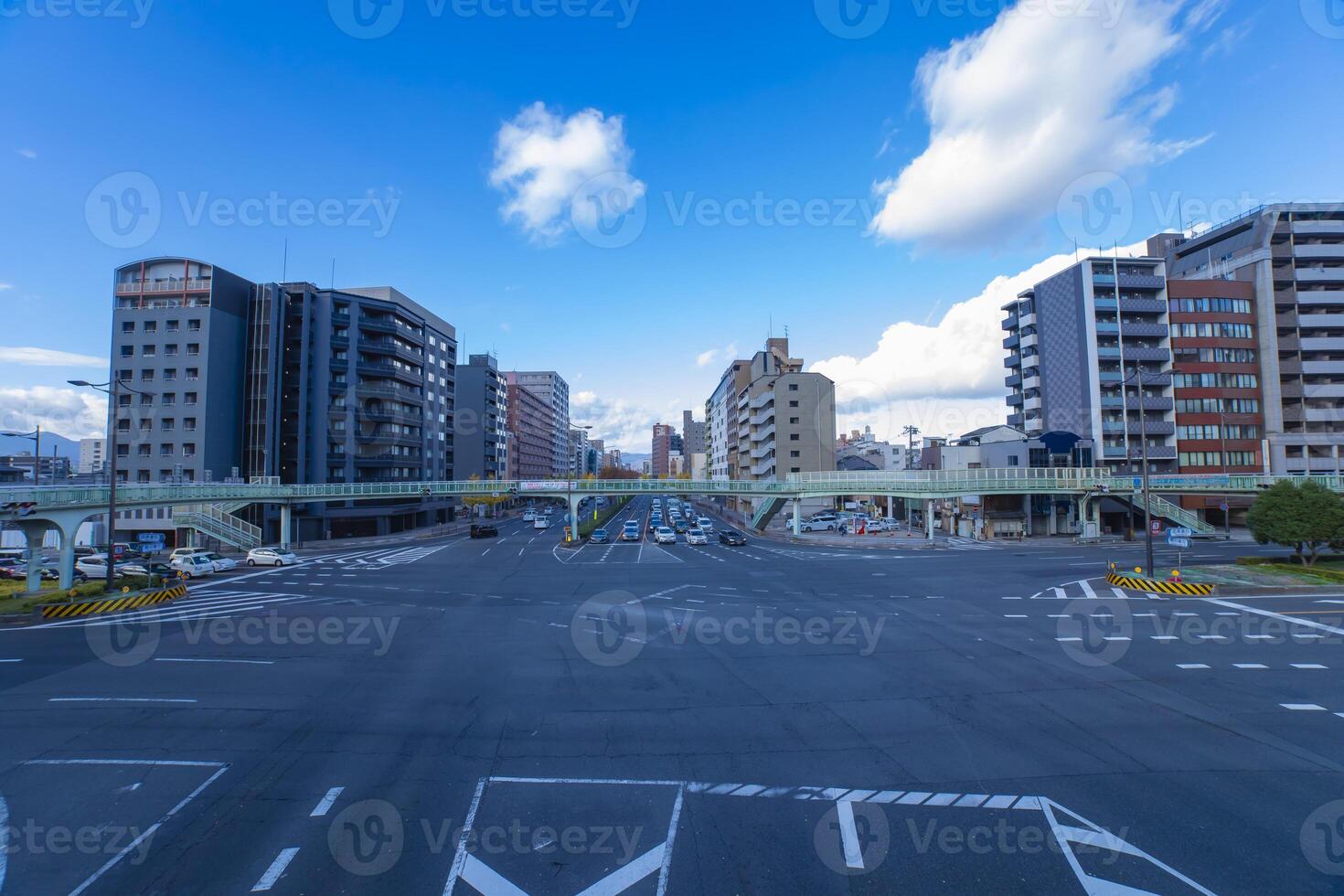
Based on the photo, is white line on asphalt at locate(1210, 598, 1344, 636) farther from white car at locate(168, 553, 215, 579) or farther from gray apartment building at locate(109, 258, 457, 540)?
gray apartment building at locate(109, 258, 457, 540)

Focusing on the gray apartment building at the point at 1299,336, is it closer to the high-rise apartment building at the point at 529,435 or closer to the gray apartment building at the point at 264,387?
the gray apartment building at the point at 264,387

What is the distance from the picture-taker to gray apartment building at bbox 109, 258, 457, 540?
5247 cm

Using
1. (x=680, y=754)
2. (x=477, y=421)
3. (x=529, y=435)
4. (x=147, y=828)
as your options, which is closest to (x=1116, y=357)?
(x=680, y=754)

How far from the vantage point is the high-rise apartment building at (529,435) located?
11802 cm

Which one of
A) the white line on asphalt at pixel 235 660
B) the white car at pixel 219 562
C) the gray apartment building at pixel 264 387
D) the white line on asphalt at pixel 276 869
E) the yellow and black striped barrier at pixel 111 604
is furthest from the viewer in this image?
the gray apartment building at pixel 264 387

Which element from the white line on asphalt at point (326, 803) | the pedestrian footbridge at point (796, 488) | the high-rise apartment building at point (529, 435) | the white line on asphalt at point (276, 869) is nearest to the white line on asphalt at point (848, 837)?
A: the white line on asphalt at point (276, 869)

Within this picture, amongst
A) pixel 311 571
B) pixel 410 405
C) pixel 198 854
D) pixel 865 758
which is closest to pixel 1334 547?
pixel 865 758

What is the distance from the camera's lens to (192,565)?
32.8 meters

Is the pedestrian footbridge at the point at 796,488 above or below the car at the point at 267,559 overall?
above

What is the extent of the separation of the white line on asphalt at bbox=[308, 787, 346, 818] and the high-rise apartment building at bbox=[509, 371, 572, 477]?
139349 mm

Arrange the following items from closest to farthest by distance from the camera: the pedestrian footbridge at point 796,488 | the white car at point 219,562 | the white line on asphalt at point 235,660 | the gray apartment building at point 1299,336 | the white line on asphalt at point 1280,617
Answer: the white line on asphalt at point 235,660 → the white line on asphalt at point 1280,617 → the white car at point 219,562 → the pedestrian footbridge at point 796,488 → the gray apartment building at point 1299,336

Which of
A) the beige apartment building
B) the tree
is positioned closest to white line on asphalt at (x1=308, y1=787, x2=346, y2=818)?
the tree

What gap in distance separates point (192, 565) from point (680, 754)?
36.3 meters

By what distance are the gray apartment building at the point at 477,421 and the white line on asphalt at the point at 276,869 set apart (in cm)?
8427
